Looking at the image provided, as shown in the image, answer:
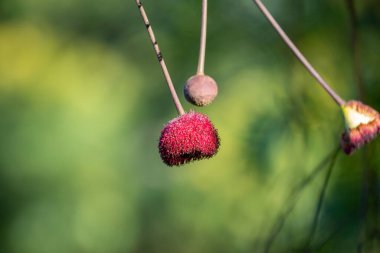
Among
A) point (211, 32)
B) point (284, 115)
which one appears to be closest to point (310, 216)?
point (284, 115)

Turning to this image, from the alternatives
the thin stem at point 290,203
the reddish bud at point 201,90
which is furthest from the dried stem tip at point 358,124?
the thin stem at point 290,203

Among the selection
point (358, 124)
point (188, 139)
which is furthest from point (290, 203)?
point (358, 124)

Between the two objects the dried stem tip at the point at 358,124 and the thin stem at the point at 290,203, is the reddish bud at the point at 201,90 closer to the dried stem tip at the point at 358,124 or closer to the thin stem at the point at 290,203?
the dried stem tip at the point at 358,124

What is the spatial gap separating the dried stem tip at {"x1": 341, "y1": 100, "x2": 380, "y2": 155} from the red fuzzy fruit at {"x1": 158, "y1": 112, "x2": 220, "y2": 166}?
0.18 metres

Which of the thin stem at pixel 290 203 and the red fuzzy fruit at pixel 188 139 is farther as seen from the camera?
the thin stem at pixel 290 203

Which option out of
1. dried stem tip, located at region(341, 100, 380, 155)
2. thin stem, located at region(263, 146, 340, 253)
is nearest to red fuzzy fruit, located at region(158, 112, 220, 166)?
dried stem tip, located at region(341, 100, 380, 155)

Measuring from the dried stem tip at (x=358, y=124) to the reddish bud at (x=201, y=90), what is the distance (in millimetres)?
153

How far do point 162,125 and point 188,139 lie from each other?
5.21 feet

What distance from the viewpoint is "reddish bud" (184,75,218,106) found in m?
0.72

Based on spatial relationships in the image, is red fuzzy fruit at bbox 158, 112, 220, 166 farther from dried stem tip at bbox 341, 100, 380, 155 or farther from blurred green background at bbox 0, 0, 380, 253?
blurred green background at bbox 0, 0, 380, 253

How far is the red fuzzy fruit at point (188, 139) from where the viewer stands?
0.76m

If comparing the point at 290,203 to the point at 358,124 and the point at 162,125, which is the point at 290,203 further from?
the point at 358,124

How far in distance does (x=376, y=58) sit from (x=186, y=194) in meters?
0.77

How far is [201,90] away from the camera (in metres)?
0.72
